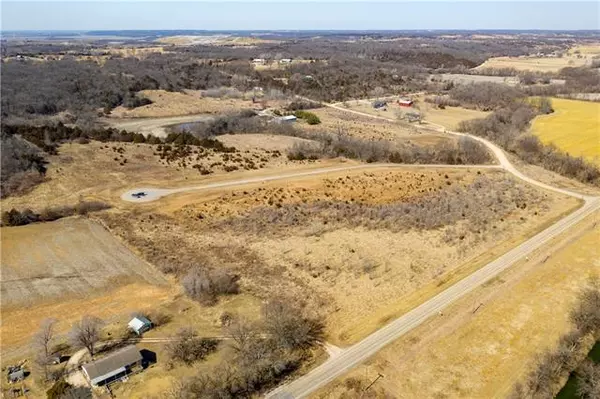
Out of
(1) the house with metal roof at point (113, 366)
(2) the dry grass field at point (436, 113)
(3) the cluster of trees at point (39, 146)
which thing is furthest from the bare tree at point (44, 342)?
(2) the dry grass field at point (436, 113)

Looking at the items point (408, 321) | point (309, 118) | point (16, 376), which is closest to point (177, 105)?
point (309, 118)

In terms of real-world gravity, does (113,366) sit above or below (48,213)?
below

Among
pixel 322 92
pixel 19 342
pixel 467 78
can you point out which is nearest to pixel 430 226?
pixel 19 342

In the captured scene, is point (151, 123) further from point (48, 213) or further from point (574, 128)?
point (574, 128)

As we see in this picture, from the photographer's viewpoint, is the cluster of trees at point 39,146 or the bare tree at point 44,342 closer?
the bare tree at point 44,342

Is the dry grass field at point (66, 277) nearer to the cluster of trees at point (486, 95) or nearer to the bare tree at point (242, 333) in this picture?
the bare tree at point (242, 333)

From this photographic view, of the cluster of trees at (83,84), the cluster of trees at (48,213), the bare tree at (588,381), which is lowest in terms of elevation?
the bare tree at (588,381)

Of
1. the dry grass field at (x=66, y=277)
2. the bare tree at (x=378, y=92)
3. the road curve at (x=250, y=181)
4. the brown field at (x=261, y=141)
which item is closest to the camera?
the dry grass field at (x=66, y=277)

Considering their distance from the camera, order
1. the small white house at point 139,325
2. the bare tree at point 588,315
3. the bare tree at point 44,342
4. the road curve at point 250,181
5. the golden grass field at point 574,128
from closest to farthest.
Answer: the bare tree at point 44,342 → the small white house at point 139,325 → the bare tree at point 588,315 → the road curve at point 250,181 → the golden grass field at point 574,128
